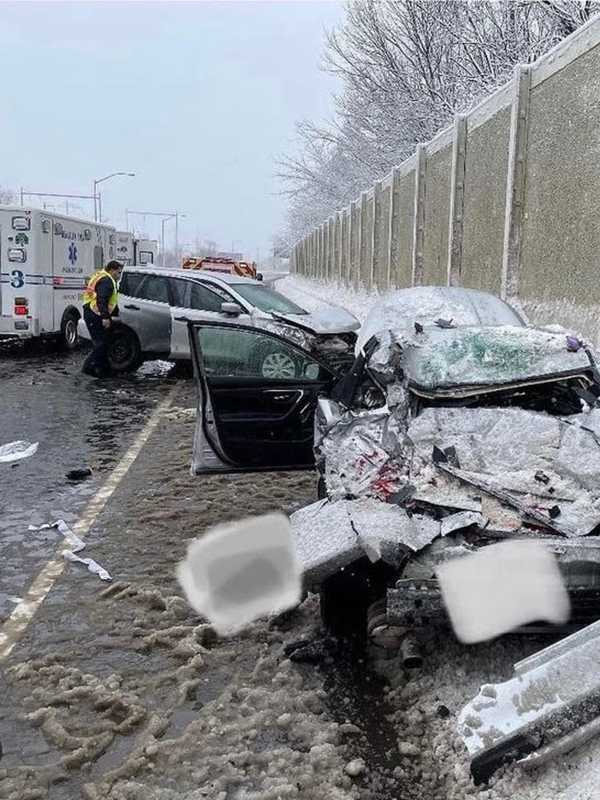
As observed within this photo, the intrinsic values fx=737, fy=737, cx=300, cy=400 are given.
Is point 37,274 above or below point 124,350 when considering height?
above

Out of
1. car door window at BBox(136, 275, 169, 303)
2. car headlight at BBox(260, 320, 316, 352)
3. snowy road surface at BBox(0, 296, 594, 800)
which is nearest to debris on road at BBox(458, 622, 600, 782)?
snowy road surface at BBox(0, 296, 594, 800)

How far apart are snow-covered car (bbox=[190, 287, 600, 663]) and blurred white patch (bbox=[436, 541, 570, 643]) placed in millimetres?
50

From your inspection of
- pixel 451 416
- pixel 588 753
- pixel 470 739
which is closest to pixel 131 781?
pixel 470 739

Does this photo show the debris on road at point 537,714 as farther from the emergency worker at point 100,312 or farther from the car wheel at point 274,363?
the emergency worker at point 100,312

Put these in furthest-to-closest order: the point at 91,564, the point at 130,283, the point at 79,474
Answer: the point at 130,283, the point at 79,474, the point at 91,564

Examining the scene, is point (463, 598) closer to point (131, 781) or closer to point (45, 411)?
point (131, 781)

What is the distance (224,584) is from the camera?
13.3ft

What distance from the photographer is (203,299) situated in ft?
37.3

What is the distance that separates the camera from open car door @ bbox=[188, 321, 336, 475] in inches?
202

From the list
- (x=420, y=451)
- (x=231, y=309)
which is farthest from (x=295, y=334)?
(x=420, y=451)

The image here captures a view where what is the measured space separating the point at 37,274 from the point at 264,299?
4295 mm

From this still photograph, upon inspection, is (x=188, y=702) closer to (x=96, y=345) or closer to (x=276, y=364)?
(x=276, y=364)

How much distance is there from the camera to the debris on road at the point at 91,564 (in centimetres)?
421

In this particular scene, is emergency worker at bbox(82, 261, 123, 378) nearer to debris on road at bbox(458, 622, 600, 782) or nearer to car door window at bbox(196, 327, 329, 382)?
car door window at bbox(196, 327, 329, 382)
